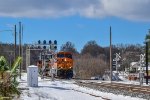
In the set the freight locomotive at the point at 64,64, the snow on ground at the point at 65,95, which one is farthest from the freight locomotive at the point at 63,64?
the snow on ground at the point at 65,95

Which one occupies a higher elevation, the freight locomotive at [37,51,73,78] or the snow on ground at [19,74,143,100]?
the freight locomotive at [37,51,73,78]

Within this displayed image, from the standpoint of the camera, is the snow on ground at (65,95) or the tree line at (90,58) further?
the tree line at (90,58)

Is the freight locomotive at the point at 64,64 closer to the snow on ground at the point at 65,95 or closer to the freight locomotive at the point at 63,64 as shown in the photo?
the freight locomotive at the point at 63,64

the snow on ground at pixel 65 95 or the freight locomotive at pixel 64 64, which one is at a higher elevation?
the freight locomotive at pixel 64 64

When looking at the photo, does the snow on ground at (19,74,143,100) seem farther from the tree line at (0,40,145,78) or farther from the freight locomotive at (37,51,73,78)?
the freight locomotive at (37,51,73,78)

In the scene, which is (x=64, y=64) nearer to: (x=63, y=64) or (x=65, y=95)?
(x=63, y=64)

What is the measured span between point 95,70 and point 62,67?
2661cm

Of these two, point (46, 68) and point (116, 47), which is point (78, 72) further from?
point (116, 47)

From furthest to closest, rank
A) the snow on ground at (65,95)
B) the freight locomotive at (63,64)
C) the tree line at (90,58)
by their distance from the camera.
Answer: the tree line at (90,58) → the freight locomotive at (63,64) → the snow on ground at (65,95)

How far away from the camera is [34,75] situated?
1612 inches

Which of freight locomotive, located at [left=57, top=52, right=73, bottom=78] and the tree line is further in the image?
the tree line

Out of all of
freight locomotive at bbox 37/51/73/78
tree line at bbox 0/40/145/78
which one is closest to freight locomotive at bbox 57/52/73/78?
freight locomotive at bbox 37/51/73/78

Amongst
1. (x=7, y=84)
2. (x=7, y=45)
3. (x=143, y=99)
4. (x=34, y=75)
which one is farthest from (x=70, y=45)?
(x=7, y=84)

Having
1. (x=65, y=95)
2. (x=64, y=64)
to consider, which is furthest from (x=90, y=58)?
(x=65, y=95)
